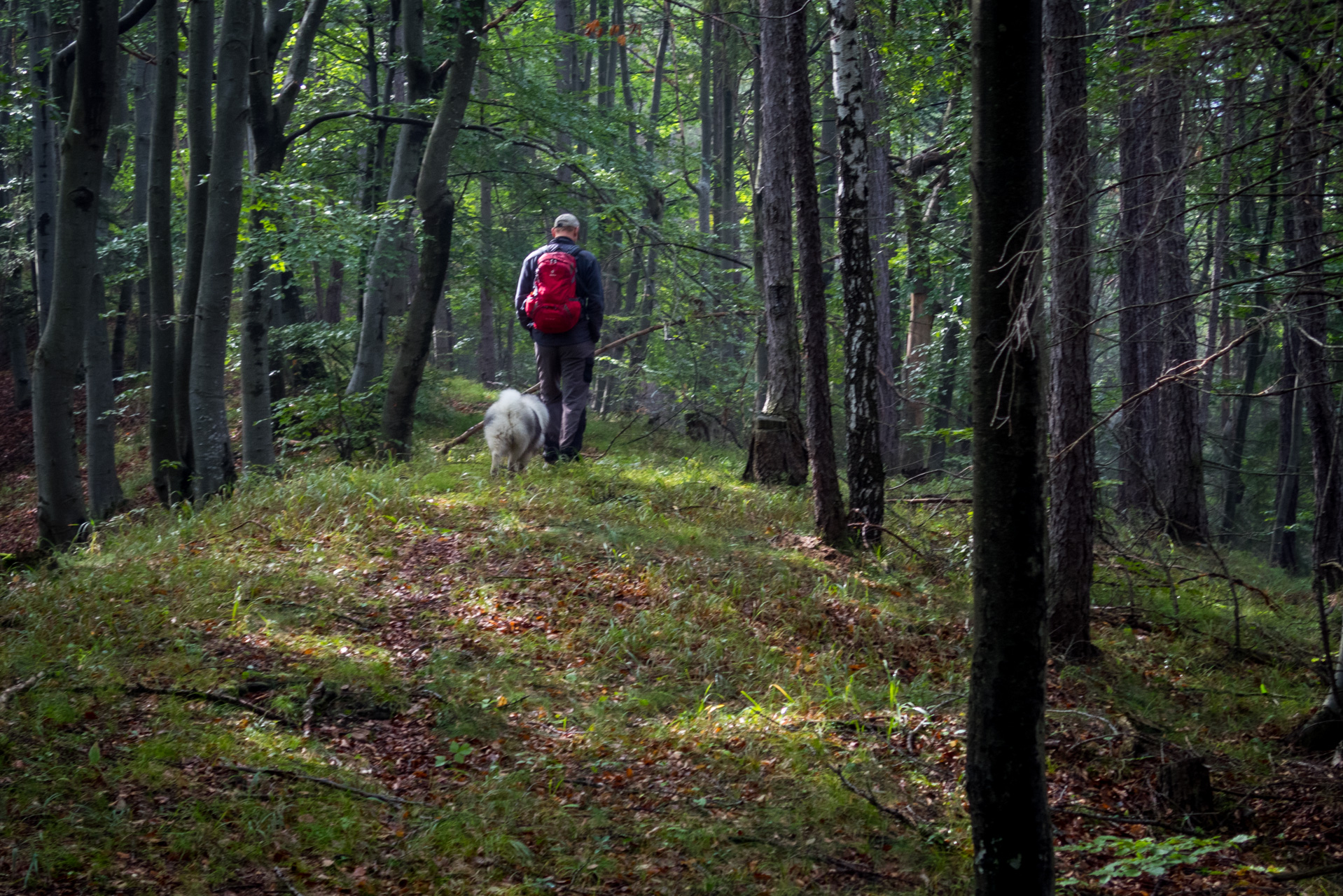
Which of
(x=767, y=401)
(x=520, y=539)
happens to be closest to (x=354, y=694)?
(x=520, y=539)

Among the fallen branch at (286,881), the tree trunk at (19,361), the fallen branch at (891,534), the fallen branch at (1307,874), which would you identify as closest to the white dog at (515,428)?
the fallen branch at (891,534)

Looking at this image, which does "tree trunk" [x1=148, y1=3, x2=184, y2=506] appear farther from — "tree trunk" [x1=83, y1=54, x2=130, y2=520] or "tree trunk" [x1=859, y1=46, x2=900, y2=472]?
"tree trunk" [x1=859, y1=46, x2=900, y2=472]

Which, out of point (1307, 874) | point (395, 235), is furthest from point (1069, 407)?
point (395, 235)

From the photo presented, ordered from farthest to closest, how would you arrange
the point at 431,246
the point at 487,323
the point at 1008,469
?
1. the point at 487,323
2. the point at 431,246
3. the point at 1008,469

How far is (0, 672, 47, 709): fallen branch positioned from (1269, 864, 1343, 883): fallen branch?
585 cm

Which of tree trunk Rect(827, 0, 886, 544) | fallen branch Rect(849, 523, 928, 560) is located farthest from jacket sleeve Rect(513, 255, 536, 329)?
fallen branch Rect(849, 523, 928, 560)

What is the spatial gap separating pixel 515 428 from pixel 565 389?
0.79 metres

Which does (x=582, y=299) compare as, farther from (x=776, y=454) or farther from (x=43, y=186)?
(x=43, y=186)

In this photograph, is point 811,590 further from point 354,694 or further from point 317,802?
point 317,802

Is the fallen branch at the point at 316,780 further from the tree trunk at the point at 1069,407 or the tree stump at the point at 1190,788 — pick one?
the tree trunk at the point at 1069,407

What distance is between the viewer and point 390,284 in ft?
47.3

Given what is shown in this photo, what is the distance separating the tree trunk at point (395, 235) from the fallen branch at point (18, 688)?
780cm

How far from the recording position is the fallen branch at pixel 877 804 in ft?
14.3

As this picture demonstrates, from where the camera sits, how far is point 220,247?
9.20 m
